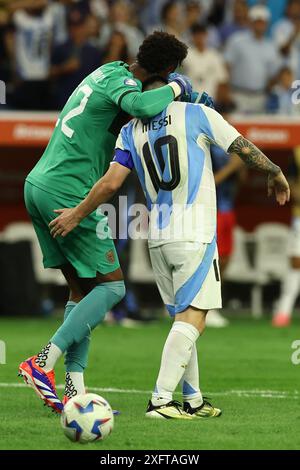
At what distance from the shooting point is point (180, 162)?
760 cm

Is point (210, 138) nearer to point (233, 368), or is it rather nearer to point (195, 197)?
point (195, 197)

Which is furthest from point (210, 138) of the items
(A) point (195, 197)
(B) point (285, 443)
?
(B) point (285, 443)

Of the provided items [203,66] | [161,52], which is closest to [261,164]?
[161,52]

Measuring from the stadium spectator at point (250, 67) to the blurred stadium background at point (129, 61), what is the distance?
0.05ft

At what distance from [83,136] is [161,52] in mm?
757

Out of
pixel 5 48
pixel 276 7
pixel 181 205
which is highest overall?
pixel 276 7

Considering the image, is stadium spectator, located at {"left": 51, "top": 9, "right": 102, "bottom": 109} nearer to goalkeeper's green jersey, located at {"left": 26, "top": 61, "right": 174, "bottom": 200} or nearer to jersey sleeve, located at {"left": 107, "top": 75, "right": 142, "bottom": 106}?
goalkeeper's green jersey, located at {"left": 26, "top": 61, "right": 174, "bottom": 200}

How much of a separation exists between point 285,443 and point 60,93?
1121 centimetres

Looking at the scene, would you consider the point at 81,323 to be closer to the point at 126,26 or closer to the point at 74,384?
the point at 74,384

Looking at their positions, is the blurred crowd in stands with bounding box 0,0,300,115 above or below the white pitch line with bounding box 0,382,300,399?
above

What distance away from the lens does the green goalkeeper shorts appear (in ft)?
25.6

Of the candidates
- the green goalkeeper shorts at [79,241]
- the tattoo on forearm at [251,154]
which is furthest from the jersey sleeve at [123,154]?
the tattoo on forearm at [251,154]

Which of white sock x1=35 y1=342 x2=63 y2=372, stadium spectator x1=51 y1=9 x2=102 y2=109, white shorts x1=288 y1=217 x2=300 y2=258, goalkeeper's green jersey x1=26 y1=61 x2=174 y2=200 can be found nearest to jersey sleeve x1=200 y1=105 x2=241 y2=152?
goalkeeper's green jersey x1=26 y1=61 x2=174 y2=200

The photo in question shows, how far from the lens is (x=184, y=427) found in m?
7.14
